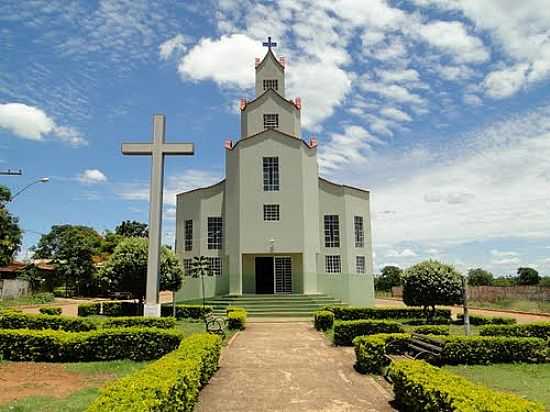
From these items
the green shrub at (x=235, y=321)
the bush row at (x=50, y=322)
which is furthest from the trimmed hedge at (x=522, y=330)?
the bush row at (x=50, y=322)

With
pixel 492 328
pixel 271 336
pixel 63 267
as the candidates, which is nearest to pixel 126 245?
pixel 271 336

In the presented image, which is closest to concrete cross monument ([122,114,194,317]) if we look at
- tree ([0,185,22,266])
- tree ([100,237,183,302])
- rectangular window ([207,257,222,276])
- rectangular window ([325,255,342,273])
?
tree ([100,237,183,302])

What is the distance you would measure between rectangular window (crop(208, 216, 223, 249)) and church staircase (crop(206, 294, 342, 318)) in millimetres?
3537

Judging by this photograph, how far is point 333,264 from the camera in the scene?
2802 cm

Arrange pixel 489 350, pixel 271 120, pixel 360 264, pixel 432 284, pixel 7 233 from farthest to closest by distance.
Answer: pixel 7 233, pixel 271 120, pixel 360 264, pixel 432 284, pixel 489 350

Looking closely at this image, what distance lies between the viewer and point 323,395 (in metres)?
8.20

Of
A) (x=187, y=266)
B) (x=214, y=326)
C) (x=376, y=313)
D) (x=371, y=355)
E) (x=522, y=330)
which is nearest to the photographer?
(x=371, y=355)

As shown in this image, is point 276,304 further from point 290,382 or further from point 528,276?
point 528,276

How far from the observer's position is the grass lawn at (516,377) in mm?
8297

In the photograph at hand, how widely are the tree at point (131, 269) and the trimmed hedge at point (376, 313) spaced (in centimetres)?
776

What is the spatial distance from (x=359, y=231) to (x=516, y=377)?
760 inches

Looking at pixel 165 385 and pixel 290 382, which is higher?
pixel 165 385

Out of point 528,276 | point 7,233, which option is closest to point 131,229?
point 7,233

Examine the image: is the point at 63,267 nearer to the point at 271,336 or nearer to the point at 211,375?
the point at 271,336
